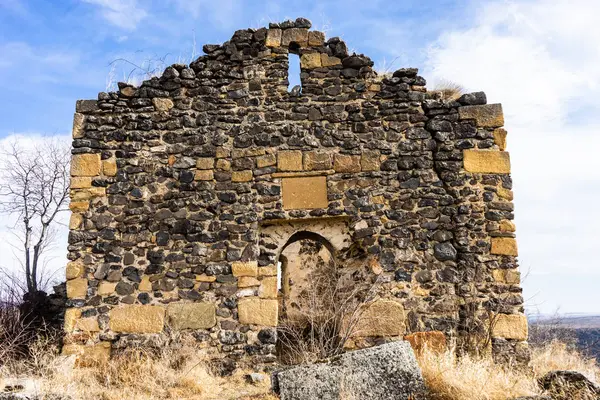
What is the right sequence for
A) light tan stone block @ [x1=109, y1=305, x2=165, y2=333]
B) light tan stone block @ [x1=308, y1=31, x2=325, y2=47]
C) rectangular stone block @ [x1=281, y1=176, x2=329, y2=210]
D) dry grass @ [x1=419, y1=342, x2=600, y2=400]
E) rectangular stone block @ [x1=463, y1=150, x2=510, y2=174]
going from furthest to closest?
light tan stone block @ [x1=308, y1=31, x2=325, y2=47] → rectangular stone block @ [x1=463, y1=150, x2=510, y2=174] → rectangular stone block @ [x1=281, y1=176, x2=329, y2=210] → light tan stone block @ [x1=109, y1=305, x2=165, y2=333] → dry grass @ [x1=419, y1=342, x2=600, y2=400]

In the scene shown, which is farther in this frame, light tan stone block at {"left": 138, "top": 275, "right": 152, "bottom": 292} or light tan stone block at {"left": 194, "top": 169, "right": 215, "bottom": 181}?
light tan stone block at {"left": 194, "top": 169, "right": 215, "bottom": 181}

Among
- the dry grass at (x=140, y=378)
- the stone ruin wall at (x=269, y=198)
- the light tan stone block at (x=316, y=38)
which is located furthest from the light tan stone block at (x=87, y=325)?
the light tan stone block at (x=316, y=38)

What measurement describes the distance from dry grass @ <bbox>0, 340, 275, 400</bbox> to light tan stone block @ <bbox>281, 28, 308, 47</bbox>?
4519mm

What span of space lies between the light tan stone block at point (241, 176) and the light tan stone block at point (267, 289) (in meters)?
1.40

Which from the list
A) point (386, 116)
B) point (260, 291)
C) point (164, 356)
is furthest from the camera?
point (386, 116)

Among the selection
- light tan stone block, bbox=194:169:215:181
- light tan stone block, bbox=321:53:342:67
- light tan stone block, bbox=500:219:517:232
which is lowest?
light tan stone block, bbox=500:219:517:232

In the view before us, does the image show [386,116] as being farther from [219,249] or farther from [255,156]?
[219,249]

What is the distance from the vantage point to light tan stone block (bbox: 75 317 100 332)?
6.65m

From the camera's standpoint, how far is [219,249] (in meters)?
6.79

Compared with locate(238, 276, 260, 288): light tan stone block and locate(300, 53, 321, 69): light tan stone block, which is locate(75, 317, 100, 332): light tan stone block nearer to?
locate(238, 276, 260, 288): light tan stone block

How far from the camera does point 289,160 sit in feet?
22.9

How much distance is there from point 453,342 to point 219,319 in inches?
120

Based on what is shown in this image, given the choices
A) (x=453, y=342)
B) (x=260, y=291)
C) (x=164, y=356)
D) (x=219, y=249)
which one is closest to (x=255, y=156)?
(x=219, y=249)

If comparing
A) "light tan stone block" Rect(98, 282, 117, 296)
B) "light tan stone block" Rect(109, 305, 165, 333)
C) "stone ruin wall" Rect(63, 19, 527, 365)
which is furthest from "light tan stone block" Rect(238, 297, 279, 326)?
"light tan stone block" Rect(98, 282, 117, 296)
